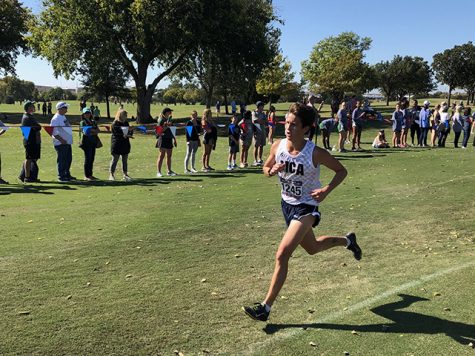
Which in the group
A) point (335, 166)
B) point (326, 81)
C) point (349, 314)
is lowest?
point (349, 314)

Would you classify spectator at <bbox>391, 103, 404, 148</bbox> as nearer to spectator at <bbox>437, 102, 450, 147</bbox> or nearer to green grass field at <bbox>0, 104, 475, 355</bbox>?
spectator at <bbox>437, 102, 450, 147</bbox>

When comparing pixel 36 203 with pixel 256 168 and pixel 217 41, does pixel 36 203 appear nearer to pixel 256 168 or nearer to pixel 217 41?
pixel 256 168

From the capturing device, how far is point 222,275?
579cm

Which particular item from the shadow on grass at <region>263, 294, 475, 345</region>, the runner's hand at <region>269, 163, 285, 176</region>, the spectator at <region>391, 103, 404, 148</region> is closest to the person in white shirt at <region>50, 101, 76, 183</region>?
the runner's hand at <region>269, 163, 285, 176</region>

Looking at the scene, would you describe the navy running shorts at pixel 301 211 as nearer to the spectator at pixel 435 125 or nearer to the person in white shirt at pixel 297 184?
the person in white shirt at pixel 297 184

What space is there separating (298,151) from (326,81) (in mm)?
64215

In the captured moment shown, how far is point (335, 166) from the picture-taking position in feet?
15.1

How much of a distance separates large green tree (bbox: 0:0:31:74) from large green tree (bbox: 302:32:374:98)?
3868 centimetres

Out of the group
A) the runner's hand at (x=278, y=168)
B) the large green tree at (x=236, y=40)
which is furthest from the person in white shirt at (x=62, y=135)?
the large green tree at (x=236, y=40)

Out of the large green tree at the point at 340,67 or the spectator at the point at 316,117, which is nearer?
the spectator at the point at 316,117

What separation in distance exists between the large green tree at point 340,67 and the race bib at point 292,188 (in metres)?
62.6

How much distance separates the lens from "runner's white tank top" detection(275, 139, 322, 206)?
459cm

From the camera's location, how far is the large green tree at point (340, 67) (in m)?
65.2

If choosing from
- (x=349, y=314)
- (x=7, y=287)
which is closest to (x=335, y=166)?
(x=349, y=314)
